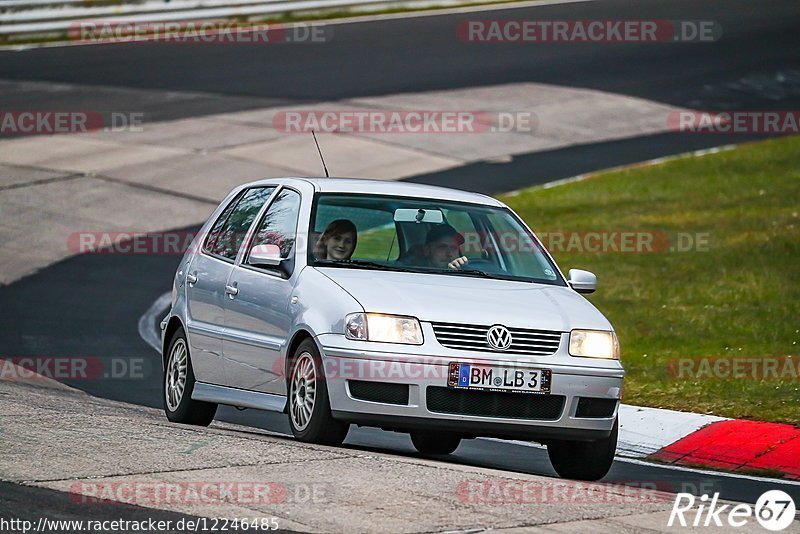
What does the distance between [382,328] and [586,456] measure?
1576mm

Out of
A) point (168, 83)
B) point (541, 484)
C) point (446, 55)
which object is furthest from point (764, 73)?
point (541, 484)

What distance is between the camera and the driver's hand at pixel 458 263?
9.48 m

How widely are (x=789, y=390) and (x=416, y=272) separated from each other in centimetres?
454

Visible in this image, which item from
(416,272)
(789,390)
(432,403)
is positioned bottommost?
(789,390)

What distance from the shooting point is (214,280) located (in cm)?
1017

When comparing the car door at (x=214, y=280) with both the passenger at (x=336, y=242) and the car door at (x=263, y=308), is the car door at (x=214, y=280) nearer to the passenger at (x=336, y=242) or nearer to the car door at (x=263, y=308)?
the car door at (x=263, y=308)

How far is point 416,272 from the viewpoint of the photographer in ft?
30.3

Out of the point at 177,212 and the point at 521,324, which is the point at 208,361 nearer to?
the point at 521,324

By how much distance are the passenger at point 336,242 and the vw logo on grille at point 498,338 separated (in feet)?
4.25

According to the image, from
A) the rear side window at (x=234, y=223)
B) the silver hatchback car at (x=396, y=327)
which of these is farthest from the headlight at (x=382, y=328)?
the rear side window at (x=234, y=223)
